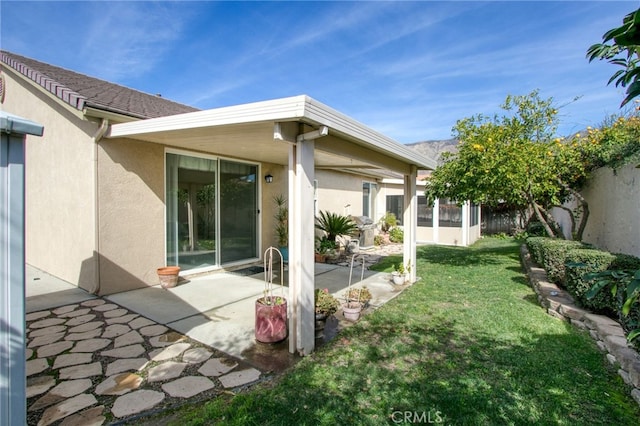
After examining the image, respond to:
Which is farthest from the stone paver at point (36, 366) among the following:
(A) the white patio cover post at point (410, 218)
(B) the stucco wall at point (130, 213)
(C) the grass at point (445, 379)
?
(A) the white patio cover post at point (410, 218)

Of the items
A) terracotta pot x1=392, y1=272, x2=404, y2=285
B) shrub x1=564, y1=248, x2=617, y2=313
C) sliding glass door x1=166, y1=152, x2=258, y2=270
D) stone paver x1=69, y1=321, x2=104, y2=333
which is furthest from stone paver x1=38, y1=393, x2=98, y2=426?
shrub x1=564, y1=248, x2=617, y2=313

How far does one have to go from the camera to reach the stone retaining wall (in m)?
3.35

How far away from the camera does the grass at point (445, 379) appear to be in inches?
112

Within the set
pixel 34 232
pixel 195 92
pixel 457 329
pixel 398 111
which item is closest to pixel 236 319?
pixel 457 329

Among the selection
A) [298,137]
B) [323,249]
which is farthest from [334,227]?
[298,137]

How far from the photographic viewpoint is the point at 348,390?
3.24 metres

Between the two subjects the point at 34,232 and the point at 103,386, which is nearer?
the point at 103,386

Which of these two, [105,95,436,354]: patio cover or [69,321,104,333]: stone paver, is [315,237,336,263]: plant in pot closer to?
[105,95,436,354]: patio cover

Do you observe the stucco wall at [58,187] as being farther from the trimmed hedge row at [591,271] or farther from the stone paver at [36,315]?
the trimmed hedge row at [591,271]

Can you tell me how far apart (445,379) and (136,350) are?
3.67 meters

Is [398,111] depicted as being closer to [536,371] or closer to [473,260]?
[473,260]

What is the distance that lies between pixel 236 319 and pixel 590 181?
9.52m

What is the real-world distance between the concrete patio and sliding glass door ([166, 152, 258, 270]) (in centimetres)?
141

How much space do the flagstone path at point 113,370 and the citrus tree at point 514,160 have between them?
22.4 ft
